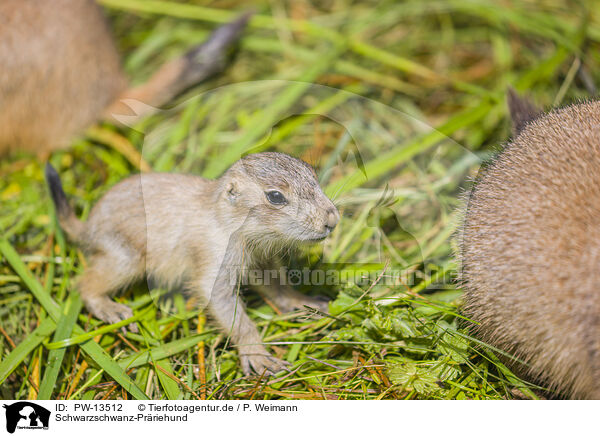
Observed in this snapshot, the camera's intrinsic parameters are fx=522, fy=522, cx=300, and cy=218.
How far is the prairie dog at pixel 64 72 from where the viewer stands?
3.24 metres

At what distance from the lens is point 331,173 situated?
9.01 feet

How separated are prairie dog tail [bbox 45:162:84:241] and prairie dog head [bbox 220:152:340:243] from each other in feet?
3.34

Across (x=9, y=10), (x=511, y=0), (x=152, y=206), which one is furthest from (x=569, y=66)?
(x=9, y=10)

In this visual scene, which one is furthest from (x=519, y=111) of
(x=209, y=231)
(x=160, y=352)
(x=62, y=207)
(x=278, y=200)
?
(x=62, y=207)

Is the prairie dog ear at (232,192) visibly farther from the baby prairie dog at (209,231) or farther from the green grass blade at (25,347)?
the green grass blade at (25,347)

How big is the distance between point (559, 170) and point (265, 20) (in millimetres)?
2871

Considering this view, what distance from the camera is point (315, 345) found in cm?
242

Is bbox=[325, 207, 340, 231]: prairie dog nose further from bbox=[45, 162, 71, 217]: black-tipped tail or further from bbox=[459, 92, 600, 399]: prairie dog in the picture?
bbox=[45, 162, 71, 217]: black-tipped tail

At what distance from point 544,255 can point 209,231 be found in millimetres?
1337

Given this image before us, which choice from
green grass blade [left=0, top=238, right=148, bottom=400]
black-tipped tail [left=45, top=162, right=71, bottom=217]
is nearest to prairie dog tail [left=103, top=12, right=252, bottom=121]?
black-tipped tail [left=45, top=162, right=71, bottom=217]

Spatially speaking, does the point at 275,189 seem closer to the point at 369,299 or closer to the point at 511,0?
the point at 369,299

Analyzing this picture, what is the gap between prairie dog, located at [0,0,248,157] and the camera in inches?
128

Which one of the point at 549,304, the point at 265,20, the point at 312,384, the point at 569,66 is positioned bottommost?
the point at 312,384
